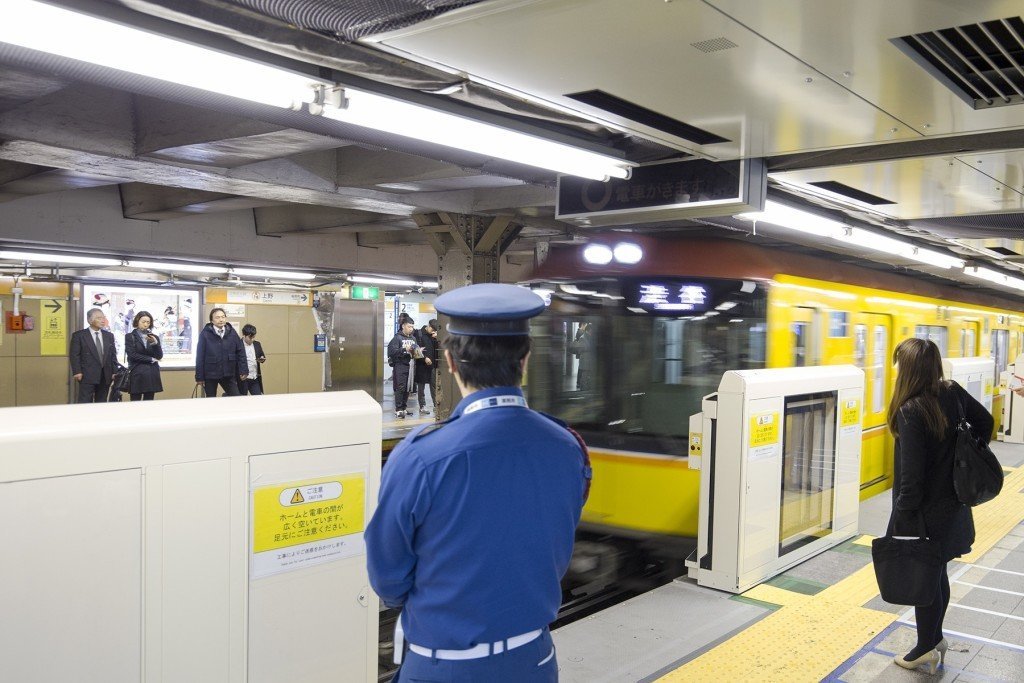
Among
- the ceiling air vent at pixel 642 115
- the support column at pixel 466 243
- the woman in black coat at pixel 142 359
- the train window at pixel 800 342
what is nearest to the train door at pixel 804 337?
the train window at pixel 800 342

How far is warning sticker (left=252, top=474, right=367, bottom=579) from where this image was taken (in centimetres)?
261

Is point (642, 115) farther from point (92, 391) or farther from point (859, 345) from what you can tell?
point (92, 391)

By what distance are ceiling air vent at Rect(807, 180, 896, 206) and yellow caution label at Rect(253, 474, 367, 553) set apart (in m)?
3.67

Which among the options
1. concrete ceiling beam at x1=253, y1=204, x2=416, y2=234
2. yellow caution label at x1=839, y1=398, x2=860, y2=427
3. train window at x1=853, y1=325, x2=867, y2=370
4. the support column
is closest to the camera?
yellow caution label at x1=839, y1=398, x2=860, y2=427

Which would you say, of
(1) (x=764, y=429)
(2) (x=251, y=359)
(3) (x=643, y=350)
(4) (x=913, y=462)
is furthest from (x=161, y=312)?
(4) (x=913, y=462)

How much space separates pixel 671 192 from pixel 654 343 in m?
2.52

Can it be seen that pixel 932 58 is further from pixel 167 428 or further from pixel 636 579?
pixel 636 579

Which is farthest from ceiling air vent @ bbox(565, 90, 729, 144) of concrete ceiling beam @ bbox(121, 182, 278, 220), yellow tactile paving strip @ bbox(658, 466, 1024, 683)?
concrete ceiling beam @ bbox(121, 182, 278, 220)

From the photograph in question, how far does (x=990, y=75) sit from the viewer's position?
10.1 feet

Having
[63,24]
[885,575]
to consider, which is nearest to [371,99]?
[63,24]

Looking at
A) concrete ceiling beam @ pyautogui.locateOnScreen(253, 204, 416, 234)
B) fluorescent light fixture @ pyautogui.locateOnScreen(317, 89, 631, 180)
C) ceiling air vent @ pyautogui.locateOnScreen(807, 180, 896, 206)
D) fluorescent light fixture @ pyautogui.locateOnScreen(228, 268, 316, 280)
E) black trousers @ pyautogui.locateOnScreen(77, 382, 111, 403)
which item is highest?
concrete ceiling beam @ pyautogui.locateOnScreen(253, 204, 416, 234)

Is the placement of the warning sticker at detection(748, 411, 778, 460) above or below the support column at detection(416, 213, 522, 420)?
below

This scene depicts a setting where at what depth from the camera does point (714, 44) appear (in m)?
2.70

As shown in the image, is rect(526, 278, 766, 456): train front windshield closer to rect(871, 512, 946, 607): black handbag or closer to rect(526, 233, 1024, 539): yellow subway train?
rect(526, 233, 1024, 539): yellow subway train
